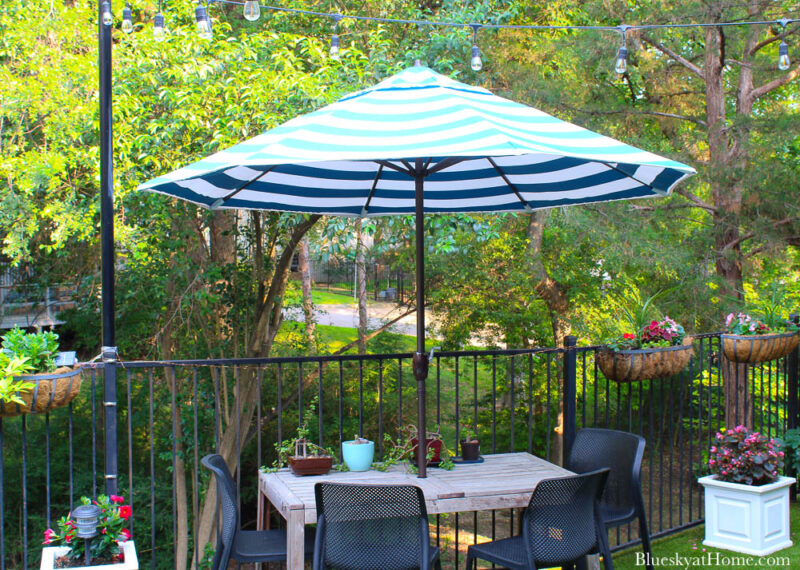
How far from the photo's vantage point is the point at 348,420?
12.0 metres

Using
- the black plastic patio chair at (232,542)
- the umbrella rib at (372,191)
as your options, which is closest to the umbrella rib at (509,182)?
the umbrella rib at (372,191)

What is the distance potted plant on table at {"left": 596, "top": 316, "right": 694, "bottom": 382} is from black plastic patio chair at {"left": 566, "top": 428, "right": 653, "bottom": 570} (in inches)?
Answer: 23.1

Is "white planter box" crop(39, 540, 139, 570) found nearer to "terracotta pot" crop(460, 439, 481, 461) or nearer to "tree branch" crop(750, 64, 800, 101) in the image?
"terracotta pot" crop(460, 439, 481, 461)

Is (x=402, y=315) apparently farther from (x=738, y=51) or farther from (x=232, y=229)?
(x=738, y=51)

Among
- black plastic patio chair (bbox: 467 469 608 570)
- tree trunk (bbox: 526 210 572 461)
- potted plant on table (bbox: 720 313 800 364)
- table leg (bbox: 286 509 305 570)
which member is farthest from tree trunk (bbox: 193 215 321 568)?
black plastic patio chair (bbox: 467 469 608 570)

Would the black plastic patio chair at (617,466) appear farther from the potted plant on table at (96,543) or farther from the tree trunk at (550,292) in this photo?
the tree trunk at (550,292)

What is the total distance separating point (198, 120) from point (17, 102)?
2.01 meters

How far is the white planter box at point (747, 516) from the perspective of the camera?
165 inches

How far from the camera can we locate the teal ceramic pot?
3365 mm

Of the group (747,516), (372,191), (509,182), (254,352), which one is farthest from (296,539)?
(254,352)

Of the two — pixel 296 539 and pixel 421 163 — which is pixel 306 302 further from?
pixel 296 539

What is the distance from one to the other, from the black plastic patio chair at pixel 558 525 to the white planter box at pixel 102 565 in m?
1.27

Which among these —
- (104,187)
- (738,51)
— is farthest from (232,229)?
(738,51)

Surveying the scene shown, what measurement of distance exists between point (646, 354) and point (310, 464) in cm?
187
